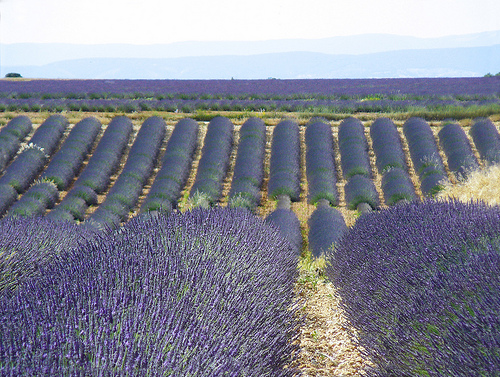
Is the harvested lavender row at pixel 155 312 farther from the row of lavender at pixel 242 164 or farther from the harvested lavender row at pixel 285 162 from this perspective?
the harvested lavender row at pixel 285 162

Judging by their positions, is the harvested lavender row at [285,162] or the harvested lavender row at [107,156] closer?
the harvested lavender row at [285,162]

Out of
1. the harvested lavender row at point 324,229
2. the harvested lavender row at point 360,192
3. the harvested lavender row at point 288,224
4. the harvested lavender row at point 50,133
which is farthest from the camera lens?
the harvested lavender row at point 50,133

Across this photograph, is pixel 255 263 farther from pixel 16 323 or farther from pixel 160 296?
pixel 16 323

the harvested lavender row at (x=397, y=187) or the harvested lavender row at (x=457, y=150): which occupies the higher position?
the harvested lavender row at (x=457, y=150)

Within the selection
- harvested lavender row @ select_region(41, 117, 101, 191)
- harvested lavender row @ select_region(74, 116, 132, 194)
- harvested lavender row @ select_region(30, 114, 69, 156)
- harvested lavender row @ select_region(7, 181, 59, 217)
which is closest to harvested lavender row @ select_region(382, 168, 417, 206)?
harvested lavender row @ select_region(74, 116, 132, 194)

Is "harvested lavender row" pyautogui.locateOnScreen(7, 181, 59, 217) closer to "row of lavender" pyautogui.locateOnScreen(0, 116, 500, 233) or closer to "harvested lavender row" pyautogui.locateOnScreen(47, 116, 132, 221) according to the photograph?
"row of lavender" pyautogui.locateOnScreen(0, 116, 500, 233)

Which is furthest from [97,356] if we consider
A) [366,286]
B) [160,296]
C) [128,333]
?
[366,286]

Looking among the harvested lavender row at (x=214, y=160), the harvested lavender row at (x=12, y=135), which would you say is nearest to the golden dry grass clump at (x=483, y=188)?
the harvested lavender row at (x=214, y=160)
